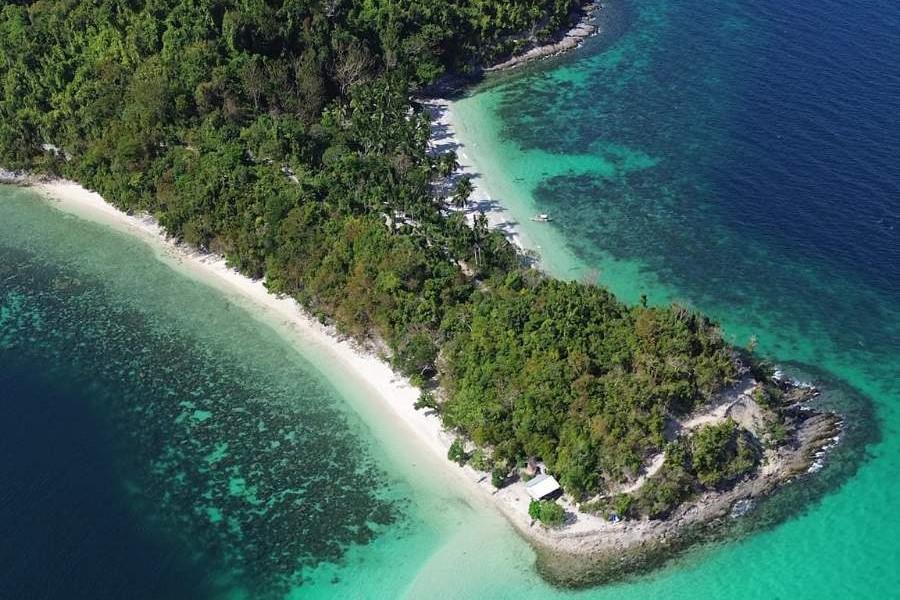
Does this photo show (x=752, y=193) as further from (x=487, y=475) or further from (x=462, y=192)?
(x=487, y=475)

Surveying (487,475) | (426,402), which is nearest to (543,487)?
(487,475)

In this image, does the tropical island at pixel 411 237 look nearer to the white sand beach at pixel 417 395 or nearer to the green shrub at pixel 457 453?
the white sand beach at pixel 417 395

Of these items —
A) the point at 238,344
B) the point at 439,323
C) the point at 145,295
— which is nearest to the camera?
the point at 439,323

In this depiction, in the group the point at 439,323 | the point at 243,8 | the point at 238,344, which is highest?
the point at 243,8

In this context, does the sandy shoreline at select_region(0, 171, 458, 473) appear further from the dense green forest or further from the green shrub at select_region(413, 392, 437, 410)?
the dense green forest

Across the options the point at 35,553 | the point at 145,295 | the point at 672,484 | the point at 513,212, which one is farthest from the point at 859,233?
the point at 35,553

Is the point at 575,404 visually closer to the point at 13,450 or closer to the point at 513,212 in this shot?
the point at 513,212
